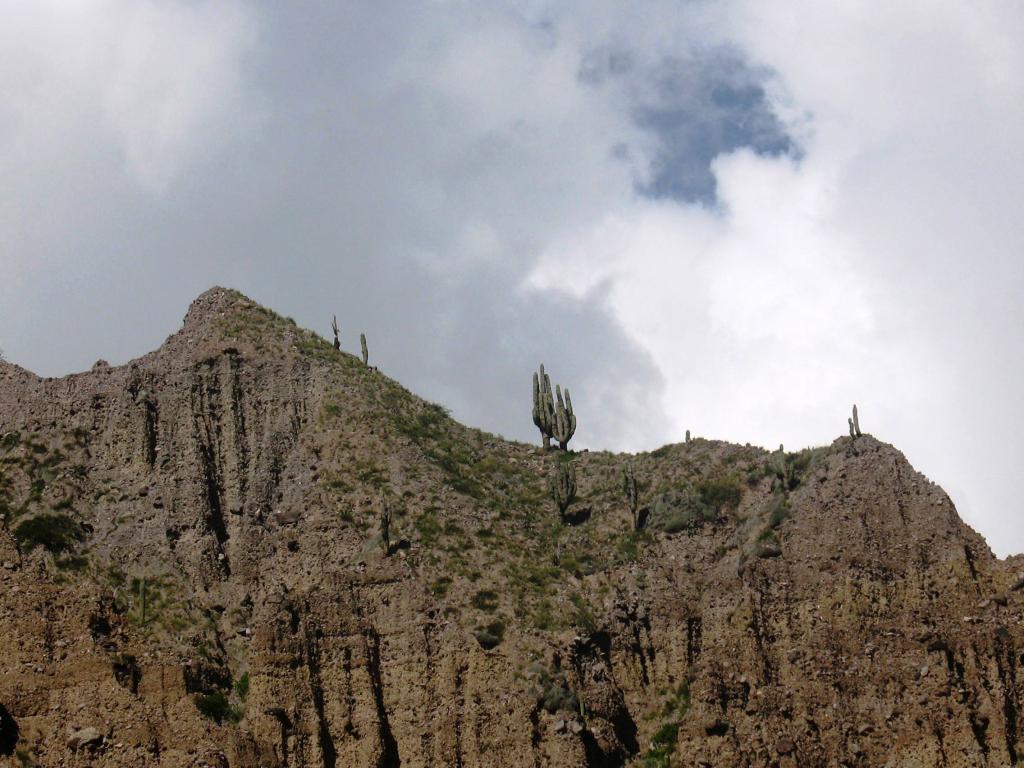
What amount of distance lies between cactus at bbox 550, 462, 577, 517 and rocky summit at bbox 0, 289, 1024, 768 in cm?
25

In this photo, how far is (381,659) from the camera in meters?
78.1

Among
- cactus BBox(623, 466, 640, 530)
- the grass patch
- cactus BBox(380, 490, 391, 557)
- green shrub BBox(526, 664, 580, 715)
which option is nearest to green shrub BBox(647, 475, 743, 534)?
cactus BBox(623, 466, 640, 530)

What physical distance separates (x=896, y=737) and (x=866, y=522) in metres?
10.1

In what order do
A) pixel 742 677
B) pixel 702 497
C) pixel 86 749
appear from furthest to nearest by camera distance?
1. pixel 702 497
2. pixel 742 677
3. pixel 86 749

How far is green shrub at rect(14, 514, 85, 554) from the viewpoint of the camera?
3206 inches

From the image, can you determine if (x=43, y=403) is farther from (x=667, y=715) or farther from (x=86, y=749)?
(x=667, y=715)

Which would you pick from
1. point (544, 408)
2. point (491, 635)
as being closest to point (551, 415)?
point (544, 408)

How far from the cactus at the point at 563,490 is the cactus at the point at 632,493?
7.96ft

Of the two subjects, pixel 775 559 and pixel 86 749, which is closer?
pixel 86 749

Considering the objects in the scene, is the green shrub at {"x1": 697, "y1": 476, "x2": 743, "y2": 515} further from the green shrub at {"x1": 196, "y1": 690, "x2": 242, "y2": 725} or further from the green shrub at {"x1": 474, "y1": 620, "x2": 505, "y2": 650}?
the green shrub at {"x1": 196, "y1": 690, "x2": 242, "y2": 725}

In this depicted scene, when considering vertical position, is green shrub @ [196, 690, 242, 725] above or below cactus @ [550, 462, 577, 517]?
below

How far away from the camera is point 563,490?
88500 mm

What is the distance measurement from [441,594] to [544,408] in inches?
713

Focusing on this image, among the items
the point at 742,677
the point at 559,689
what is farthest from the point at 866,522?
the point at 559,689
